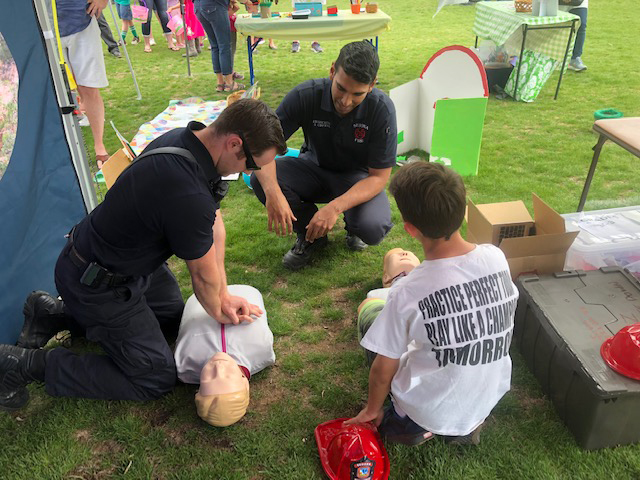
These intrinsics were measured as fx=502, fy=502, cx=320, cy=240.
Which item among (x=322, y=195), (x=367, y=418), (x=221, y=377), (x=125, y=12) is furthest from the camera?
(x=125, y=12)

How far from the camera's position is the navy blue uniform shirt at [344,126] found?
9.43 feet

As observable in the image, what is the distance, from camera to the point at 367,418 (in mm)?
1922

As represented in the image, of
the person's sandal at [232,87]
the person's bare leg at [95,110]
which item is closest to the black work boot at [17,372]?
the person's bare leg at [95,110]

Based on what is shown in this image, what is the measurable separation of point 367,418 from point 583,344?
916mm

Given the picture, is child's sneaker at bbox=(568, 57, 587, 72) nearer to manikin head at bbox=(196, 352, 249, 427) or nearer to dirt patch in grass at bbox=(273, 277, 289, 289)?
dirt patch in grass at bbox=(273, 277, 289, 289)

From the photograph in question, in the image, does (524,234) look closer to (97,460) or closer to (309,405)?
(309,405)

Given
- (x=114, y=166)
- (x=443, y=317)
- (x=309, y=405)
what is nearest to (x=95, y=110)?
(x=114, y=166)

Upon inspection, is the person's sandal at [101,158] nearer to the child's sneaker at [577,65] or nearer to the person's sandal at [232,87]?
the person's sandal at [232,87]

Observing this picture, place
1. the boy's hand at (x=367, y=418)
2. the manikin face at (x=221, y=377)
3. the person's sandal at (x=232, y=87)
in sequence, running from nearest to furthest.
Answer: the boy's hand at (x=367, y=418) < the manikin face at (x=221, y=377) < the person's sandal at (x=232, y=87)

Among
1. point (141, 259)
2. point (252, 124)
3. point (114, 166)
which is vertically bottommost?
point (114, 166)

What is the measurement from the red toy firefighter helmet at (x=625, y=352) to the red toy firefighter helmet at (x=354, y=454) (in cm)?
92

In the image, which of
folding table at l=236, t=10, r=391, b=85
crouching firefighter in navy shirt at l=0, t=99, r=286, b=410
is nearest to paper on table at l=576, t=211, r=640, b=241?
crouching firefighter in navy shirt at l=0, t=99, r=286, b=410

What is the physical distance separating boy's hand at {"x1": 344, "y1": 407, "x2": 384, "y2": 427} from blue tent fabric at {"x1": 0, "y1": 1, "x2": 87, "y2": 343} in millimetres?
1704

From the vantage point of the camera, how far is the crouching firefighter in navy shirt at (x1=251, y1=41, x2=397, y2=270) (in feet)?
9.02
